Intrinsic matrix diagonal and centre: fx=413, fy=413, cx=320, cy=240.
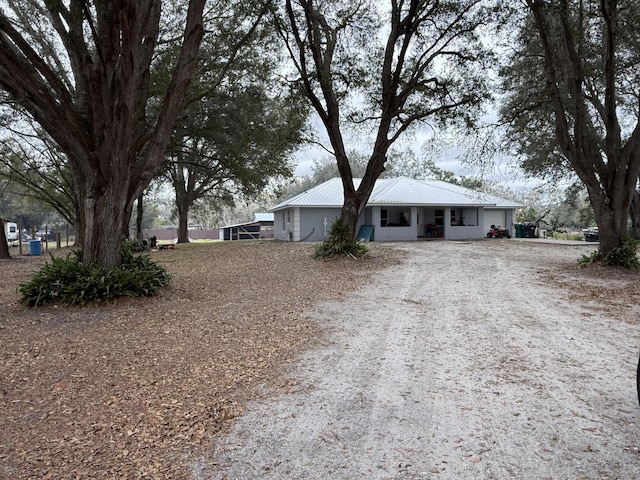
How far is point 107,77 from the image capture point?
23.6 ft

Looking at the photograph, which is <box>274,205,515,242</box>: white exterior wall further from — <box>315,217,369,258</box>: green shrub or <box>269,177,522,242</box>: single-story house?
<box>315,217,369,258</box>: green shrub

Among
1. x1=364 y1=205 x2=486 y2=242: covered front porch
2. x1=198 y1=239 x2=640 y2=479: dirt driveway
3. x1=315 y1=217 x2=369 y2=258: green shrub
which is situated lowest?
x1=198 y1=239 x2=640 y2=479: dirt driveway

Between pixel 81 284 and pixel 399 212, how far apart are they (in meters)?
19.1

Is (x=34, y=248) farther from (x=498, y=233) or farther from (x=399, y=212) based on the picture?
(x=498, y=233)

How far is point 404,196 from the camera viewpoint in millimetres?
22938

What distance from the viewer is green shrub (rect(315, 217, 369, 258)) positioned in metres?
12.8

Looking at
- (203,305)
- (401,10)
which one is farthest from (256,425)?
(401,10)

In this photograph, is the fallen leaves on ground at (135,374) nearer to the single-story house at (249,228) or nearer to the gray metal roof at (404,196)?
the gray metal roof at (404,196)

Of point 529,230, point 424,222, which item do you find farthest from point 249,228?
point 529,230

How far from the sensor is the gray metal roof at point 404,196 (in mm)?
22359

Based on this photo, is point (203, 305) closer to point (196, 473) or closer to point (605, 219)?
point (196, 473)

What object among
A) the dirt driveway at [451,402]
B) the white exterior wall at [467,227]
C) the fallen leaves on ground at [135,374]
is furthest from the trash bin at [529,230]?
the fallen leaves on ground at [135,374]

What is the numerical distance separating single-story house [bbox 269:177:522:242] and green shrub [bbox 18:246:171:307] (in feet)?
50.4

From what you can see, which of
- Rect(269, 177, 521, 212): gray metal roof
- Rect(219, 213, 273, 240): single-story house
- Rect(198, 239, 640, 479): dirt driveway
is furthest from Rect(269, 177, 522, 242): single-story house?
Rect(219, 213, 273, 240): single-story house
